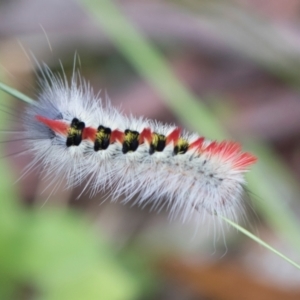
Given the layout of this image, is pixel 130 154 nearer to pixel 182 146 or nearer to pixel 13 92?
pixel 182 146

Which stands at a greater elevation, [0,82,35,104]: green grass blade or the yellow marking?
the yellow marking

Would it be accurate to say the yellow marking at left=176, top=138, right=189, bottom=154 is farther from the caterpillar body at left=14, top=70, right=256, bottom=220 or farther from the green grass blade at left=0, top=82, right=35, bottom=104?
the green grass blade at left=0, top=82, right=35, bottom=104

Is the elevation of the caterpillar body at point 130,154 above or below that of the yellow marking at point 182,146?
below

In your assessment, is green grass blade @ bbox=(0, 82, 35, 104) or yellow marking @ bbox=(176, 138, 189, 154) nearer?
green grass blade @ bbox=(0, 82, 35, 104)

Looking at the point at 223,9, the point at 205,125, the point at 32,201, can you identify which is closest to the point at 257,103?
the point at 223,9

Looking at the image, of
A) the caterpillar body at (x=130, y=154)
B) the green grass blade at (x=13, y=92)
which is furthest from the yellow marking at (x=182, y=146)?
the green grass blade at (x=13, y=92)

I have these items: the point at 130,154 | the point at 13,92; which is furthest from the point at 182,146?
the point at 13,92

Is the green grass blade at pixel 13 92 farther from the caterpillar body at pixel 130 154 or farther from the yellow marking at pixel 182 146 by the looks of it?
the yellow marking at pixel 182 146

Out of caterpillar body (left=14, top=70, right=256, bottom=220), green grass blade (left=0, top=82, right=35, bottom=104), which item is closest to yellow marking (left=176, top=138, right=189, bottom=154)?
caterpillar body (left=14, top=70, right=256, bottom=220)
